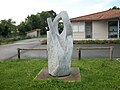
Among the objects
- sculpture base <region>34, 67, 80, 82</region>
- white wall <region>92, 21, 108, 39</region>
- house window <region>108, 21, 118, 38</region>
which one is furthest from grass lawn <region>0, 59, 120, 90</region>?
white wall <region>92, 21, 108, 39</region>

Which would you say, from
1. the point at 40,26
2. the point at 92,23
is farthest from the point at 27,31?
the point at 92,23

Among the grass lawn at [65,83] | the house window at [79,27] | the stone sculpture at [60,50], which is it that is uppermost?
the house window at [79,27]

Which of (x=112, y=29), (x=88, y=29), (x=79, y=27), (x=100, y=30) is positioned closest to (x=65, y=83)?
(x=112, y=29)

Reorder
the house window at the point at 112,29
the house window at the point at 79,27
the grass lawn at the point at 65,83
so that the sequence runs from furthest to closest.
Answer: the house window at the point at 79,27 → the house window at the point at 112,29 → the grass lawn at the point at 65,83

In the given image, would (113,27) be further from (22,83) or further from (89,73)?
(22,83)

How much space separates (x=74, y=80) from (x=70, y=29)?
2.00 metres

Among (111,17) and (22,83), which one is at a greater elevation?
(111,17)

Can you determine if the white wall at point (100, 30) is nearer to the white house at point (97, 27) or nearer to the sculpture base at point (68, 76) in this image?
the white house at point (97, 27)

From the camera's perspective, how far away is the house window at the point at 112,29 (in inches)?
1132

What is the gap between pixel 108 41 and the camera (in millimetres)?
27094

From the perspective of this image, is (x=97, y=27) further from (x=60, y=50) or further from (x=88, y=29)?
(x=60, y=50)

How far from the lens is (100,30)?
29578mm

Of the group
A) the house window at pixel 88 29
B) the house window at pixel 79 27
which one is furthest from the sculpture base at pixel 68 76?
the house window at pixel 88 29

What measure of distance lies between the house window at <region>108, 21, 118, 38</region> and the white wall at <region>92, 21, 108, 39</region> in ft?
1.24
